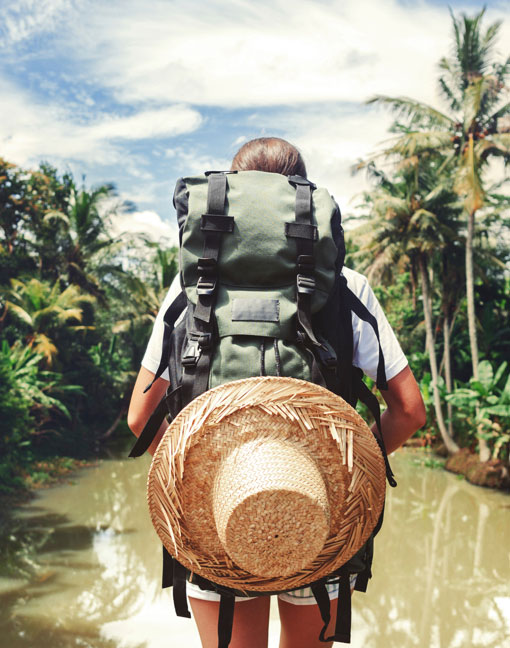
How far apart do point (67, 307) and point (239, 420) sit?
1530 centimetres

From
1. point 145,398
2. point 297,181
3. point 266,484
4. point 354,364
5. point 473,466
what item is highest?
point 297,181

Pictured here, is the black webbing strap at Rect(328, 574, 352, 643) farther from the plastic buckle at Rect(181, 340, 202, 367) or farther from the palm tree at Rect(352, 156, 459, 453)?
the palm tree at Rect(352, 156, 459, 453)

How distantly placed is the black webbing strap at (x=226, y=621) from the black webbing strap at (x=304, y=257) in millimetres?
593

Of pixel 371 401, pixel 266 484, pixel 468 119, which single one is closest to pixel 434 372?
pixel 468 119

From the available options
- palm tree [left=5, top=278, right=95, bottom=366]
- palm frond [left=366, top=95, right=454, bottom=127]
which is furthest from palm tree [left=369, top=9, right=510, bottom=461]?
palm tree [left=5, top=278, right=95, bottom=366]

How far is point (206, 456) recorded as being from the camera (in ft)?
4.17

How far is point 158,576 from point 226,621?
7295 mm

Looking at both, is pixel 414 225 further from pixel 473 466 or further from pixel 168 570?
pixel 168 570

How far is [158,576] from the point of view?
8.10 meters

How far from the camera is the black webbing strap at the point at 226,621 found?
137 cm

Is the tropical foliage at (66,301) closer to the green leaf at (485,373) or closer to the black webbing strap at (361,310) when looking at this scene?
the green leaf at (485,373)

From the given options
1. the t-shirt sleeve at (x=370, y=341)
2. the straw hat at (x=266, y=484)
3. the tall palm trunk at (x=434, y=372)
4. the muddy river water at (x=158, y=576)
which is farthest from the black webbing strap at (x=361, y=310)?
the tall palm trunk at (x=434, y=372)

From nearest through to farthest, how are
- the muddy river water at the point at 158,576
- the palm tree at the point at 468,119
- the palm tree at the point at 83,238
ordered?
the muddy river water at the point at 158,576
the palm tree at the point at 468,119
the palm tree at the point at 83,238

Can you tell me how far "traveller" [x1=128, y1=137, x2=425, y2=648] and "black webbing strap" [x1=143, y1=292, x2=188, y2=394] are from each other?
14 millimetres
